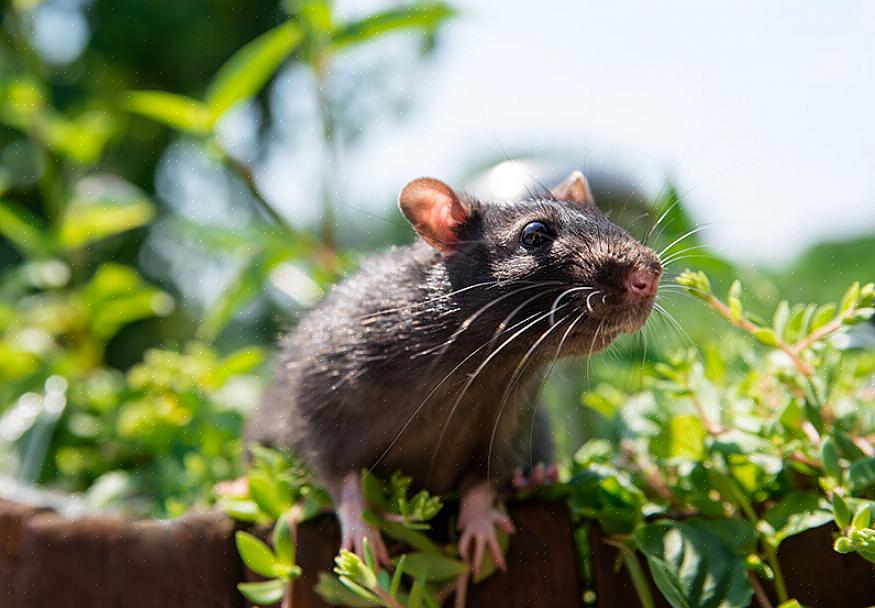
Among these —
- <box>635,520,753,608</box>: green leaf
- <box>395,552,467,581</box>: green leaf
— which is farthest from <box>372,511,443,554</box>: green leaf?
<box>635,520,753,608</box>: green leaf

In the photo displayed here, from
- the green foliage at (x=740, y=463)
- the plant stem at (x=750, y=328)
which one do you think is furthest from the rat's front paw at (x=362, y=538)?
the plant stem at (x=750, y=328)

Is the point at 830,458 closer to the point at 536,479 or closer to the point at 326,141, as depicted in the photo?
the point at 536,479

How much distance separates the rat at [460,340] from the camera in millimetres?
955

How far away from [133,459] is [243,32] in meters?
2.42

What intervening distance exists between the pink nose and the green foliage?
0.13 feet

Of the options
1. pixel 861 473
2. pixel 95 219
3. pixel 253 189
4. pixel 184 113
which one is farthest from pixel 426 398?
pixel 95 219

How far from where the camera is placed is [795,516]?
2.97 feet

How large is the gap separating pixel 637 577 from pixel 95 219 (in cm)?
165

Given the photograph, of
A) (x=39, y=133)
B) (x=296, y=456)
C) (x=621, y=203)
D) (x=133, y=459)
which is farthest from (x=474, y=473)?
(x=39, y=133)

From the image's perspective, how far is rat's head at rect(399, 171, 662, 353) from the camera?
938 mm

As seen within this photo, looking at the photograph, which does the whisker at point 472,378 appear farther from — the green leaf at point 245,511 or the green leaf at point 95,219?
the green leaf at point 95,219

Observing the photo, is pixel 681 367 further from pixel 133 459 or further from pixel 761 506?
pixel 133 459

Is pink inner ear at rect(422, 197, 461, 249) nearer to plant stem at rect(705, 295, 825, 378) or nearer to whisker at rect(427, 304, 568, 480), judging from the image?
whisker at rect(427, 304, 568, 480)

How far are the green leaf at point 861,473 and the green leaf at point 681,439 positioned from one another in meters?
0.18
